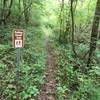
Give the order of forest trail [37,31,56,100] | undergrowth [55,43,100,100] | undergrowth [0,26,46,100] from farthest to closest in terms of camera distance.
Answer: undergrowth [55,43,100,100] → forest trail [37,31,56,100] → undergrowth [0,26,46,100]

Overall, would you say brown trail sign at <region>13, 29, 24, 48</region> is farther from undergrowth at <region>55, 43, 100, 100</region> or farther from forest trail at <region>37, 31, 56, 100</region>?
undergrowth at <region>55, 43, 100, 100</region>

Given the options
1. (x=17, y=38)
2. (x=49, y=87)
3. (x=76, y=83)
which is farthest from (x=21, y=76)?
(x=76, y=83)

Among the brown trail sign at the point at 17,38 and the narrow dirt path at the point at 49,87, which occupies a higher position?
the brown trail sign at the point at 17,38

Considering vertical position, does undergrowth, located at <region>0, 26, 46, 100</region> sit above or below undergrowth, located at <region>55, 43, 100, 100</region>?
above

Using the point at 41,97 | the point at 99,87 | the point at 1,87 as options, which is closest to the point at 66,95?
the point at 41,97

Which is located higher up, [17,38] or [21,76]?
[17,38]

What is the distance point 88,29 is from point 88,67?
780 cm

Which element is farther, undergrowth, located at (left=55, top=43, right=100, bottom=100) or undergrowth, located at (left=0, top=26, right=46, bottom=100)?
undergrowth, located at (left=55, top=43, right=100, bottom=100)

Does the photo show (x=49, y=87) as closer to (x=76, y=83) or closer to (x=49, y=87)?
(x=49, y=87)

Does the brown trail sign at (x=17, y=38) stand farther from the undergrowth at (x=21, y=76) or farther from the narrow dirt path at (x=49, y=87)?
the narrow dirt path at (x=49, y=87)

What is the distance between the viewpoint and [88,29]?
51.6 ft

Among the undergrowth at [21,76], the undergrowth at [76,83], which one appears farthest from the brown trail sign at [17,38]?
the undergrowth at [76,83]

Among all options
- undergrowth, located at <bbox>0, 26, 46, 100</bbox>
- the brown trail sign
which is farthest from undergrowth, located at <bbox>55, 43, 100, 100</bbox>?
the brown trail sign

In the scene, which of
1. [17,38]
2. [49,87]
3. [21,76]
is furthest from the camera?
[21,76]
